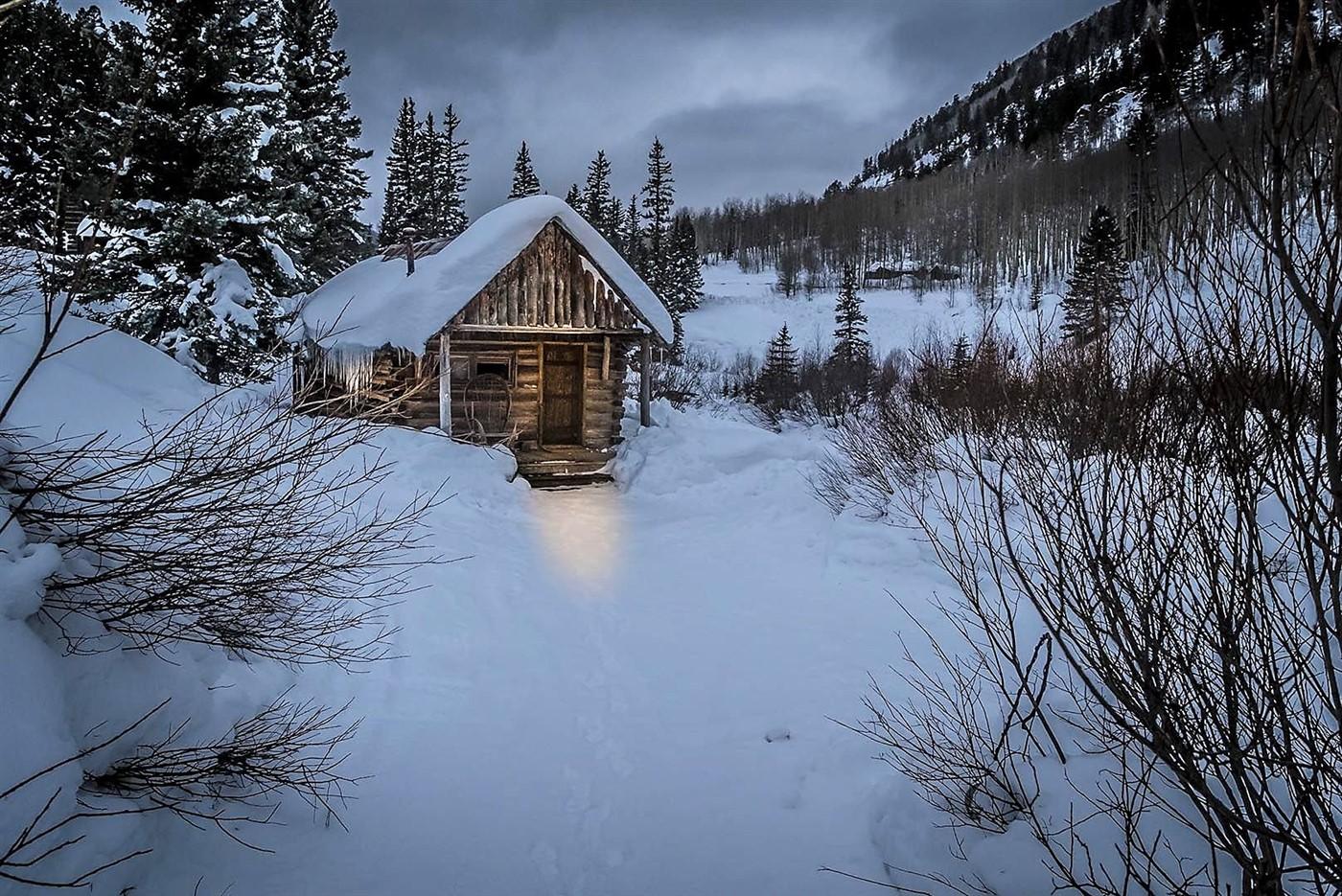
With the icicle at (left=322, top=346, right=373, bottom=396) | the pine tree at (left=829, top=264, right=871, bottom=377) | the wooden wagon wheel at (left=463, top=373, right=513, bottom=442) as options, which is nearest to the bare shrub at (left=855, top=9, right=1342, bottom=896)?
the icicle at (left=322, top=346, right=373, bottom=396)

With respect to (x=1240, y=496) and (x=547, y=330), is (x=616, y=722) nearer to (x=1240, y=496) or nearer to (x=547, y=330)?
(x=1240, y=496)

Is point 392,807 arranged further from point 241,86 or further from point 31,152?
point 31,152

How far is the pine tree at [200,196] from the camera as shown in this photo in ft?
47.2

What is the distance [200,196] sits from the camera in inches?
592

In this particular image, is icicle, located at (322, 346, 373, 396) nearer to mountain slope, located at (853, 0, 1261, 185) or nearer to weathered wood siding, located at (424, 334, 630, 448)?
weathered wood siding, located at (424, 334, 630, 448)

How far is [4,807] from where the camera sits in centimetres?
270

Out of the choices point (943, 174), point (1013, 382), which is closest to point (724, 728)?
point (1013, 382)

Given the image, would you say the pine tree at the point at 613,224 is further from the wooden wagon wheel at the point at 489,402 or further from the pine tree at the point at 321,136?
the wooden wagon wheel at the point at 489,402

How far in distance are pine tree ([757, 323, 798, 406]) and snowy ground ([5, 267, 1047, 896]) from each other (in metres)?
20.0

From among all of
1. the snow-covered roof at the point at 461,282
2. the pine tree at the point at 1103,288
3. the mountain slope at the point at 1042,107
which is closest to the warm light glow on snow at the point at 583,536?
the snow-covered roof at the point at 461,282

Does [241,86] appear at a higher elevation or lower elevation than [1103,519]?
higher

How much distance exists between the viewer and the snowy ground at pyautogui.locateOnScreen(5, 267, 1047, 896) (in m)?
3.97

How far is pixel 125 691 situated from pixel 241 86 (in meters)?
15.2

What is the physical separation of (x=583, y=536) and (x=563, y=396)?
556 centimetres
